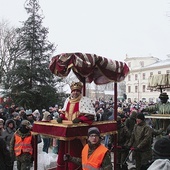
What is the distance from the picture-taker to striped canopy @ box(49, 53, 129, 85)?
17.1 feet

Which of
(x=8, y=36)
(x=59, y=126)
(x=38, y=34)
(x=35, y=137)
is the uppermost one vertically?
(x=8, y=36)

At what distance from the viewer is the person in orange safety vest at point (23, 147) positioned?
584 centimetres

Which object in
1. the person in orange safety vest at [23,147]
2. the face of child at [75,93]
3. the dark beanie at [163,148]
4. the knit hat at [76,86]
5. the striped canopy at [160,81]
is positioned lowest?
the person in orange safety vest at [23,147]

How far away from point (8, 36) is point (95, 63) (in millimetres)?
27183

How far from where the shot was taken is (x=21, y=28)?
15.7 metres

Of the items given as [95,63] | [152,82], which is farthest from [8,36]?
[95,63]

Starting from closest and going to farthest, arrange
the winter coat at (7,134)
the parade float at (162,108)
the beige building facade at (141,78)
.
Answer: the winter coat at (7,134), the parade float at (162,108), the beige building facade at (141,78)

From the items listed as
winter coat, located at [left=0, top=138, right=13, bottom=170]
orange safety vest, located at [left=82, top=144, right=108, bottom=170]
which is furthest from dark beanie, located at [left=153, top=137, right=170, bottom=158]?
winter coat, located at [left=0, top=138, right=13, bottom=170]

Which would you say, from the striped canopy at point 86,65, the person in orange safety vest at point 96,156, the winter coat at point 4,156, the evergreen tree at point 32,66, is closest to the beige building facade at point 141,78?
the evergreen tree at point 32,66

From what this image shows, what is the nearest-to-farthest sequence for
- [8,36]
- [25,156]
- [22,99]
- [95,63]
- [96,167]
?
[96,167]
[95,63]
[25,156]
[22,99]
[8,36]

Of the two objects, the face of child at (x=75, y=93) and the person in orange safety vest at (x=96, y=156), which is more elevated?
the face of child at (x=75, y=93)

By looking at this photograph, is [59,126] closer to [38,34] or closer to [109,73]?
[109,73]

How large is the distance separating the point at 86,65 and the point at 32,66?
36.3 feet

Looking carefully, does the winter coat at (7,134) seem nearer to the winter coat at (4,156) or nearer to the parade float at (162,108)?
the winter coat at (4,156)
